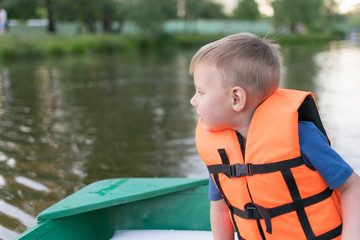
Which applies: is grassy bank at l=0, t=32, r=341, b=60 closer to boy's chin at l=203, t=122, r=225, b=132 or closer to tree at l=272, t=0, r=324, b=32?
tree at l=272, t=0, r=324, b=32

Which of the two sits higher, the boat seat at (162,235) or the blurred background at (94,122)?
the boat seat at (162,235)

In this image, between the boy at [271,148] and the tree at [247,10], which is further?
the tree at [247,10]

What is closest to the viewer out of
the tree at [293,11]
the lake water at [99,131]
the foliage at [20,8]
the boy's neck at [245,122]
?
the boy's neck at [245,122]

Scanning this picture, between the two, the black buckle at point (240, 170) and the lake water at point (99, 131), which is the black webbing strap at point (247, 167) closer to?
the black buckle at point (240, 170)

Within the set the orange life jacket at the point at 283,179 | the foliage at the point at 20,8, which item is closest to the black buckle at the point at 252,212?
the orange life jacket at the point at 283,179

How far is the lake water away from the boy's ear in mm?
1876

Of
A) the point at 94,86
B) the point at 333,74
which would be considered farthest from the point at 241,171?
the point at 333,74

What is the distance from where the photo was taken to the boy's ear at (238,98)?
1.16 m

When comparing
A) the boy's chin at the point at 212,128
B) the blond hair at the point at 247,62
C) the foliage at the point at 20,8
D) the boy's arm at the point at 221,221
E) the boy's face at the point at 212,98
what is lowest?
the foliage at the point at 20,8

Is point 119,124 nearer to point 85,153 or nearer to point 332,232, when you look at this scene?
point 85,153

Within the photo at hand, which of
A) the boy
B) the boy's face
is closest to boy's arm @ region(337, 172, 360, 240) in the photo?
the boy

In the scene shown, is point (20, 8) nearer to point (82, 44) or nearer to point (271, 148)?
point (82, 44)

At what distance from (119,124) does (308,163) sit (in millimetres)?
4925

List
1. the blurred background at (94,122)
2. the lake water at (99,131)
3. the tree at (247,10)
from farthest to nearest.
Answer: the tree at (247,10) < the blurred background at (94,122) < the lake water at (99,131)
